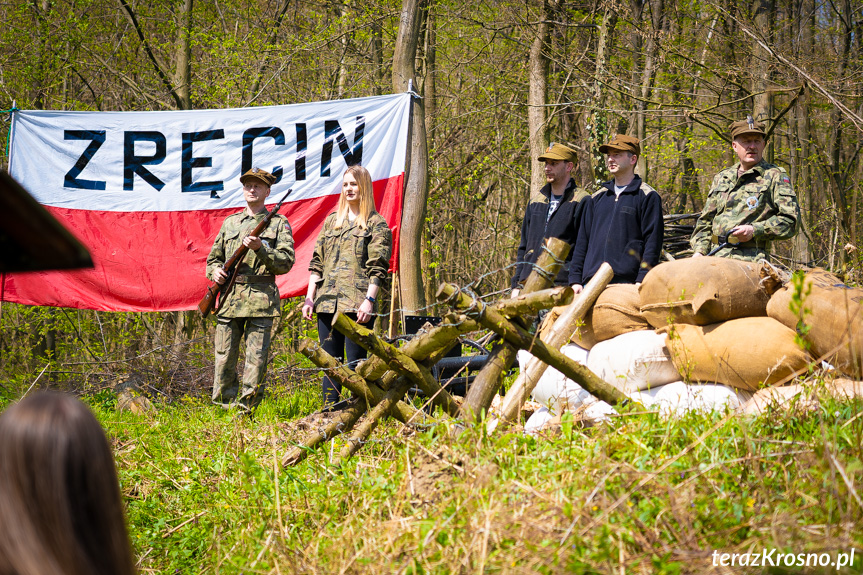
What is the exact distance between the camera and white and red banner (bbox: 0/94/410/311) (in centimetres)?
750

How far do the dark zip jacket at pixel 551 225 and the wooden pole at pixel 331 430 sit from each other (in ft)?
6.32

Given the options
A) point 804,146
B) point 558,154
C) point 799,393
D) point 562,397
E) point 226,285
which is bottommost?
point 562,397

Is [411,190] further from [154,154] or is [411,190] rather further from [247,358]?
[247,358]

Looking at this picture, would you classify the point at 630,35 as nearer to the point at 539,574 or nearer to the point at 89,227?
the point at 89,227

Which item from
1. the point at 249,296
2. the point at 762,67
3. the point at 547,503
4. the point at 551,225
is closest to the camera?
the point at 547,503

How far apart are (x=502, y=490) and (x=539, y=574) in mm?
598

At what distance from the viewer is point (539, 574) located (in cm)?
229

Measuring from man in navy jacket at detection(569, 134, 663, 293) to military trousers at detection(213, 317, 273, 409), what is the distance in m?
2.82

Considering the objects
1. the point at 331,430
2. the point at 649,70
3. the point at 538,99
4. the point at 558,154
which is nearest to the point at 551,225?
the point at 558,154

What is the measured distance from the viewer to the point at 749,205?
5.26 meters

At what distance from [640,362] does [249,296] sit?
364 cm

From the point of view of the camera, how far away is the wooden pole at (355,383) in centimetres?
404

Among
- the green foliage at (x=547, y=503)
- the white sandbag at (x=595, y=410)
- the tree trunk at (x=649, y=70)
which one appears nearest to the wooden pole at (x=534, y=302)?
the green foliage at (x=547, y=503)

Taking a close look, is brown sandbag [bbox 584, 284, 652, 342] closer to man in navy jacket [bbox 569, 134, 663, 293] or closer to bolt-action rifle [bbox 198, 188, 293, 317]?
man in navy jacket [bbox 569, 134, 663, 293]
